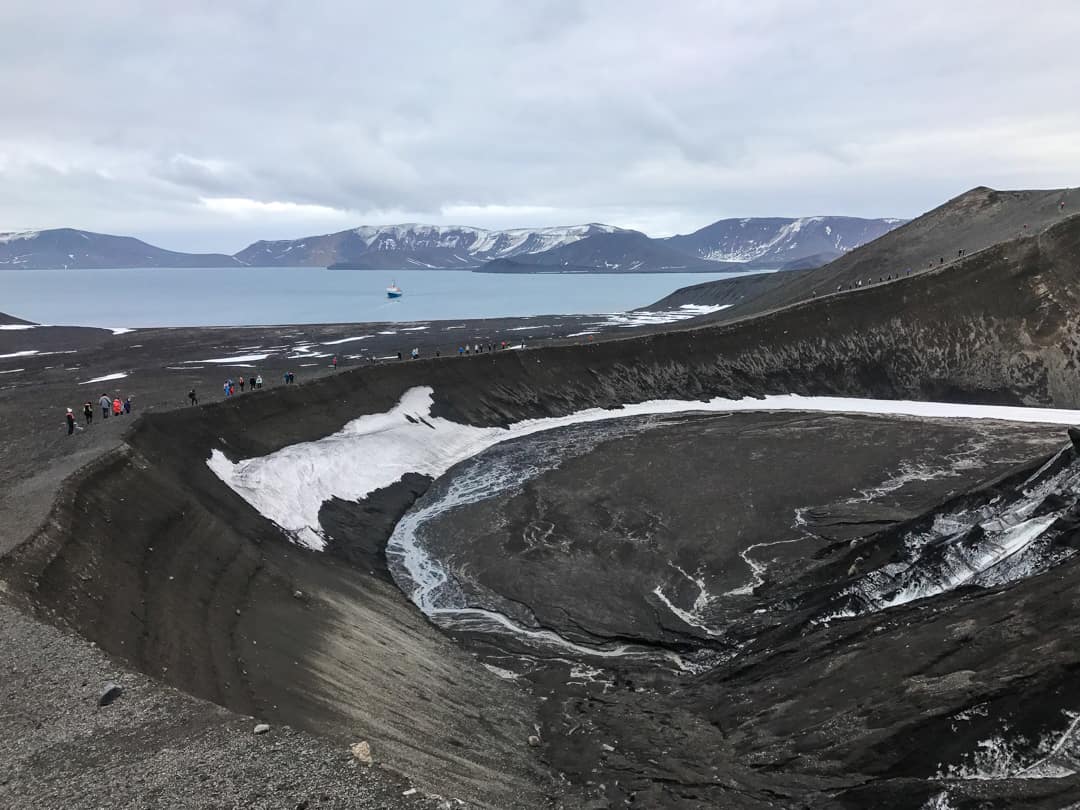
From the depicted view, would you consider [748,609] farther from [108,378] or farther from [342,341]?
[342,341]

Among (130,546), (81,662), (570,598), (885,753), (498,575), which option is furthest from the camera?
(498,575)

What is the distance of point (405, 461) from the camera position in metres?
54.8

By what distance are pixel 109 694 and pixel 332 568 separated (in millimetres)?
20736

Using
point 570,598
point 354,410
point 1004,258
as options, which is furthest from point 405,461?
point 1004,258

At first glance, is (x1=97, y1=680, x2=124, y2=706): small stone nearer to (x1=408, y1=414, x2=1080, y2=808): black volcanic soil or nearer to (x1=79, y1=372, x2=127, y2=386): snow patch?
(x1=408, y1=414, x2=1080, y2=808): black volcanic soil

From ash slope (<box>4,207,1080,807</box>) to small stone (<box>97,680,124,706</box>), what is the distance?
244 cm

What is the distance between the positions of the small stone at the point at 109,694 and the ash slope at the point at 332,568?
2.44 meters

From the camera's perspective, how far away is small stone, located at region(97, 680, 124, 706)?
47.6 feet

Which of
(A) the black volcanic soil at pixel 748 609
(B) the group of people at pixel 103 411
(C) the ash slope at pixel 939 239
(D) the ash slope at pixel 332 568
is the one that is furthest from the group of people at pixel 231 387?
(C) the ash slope at pixel 939 239

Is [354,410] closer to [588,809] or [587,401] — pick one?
[587,401]

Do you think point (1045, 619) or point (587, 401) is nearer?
point (1045, 619)

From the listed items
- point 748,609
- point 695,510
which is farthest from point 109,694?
point 695,510

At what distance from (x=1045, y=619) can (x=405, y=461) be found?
43142mm

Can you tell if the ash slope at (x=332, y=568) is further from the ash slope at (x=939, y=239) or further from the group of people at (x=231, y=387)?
the ash slope at (x=939, y=239)
